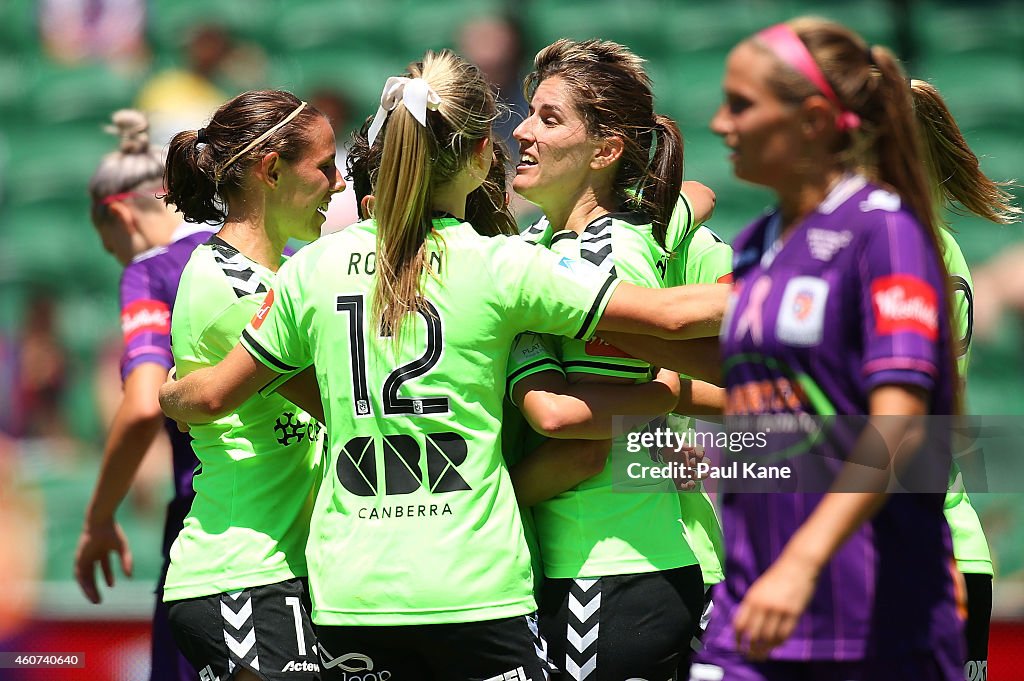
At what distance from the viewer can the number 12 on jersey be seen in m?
2.47

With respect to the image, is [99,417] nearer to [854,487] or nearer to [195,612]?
[195,612]

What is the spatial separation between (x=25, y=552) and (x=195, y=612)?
166 inches

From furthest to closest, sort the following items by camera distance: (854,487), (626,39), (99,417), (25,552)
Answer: (626,39), (99,417), (25,552), (854,487)

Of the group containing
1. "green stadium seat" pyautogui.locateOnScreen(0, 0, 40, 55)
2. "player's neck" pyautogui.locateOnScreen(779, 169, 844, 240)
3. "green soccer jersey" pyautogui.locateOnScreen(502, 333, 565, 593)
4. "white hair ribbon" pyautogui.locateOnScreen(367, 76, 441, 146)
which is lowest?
"green soccer jersey" pyautogui.locateOnScreen(502, 333, 565, 593)

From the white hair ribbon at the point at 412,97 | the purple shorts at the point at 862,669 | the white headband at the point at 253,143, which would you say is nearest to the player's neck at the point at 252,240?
the white headband at the point at 253,143

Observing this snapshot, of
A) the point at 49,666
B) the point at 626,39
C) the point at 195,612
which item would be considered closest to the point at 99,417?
the point at 49,666

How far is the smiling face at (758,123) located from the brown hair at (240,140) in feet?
4.30

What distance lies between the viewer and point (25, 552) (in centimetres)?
668

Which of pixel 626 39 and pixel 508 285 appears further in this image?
pixel 626 39

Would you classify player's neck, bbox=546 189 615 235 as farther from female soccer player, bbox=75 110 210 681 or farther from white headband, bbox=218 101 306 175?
female soccer player, bbox=75 110 210 681

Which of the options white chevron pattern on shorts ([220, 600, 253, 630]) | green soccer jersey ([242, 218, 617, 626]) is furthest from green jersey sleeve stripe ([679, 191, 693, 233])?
white chevron pattern on shorts ([220, 600, 253, 630])

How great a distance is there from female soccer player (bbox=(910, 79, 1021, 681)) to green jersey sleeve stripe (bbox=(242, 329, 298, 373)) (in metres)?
1.53

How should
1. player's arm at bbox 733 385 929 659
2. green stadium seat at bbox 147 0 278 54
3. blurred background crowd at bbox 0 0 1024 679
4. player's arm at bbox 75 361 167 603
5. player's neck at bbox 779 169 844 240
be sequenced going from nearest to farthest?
player's arm at bbox 733 385 929 659
player's neck at bbox 779 169 844 240
player's arm at bbox 75 361 167 603
blurred background crowd at bbox 0 0 1024 679
green stadium seat at bbox 147 0 278 54

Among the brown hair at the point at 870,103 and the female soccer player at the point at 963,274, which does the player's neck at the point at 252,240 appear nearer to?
the brown hair at the point at 870,103
